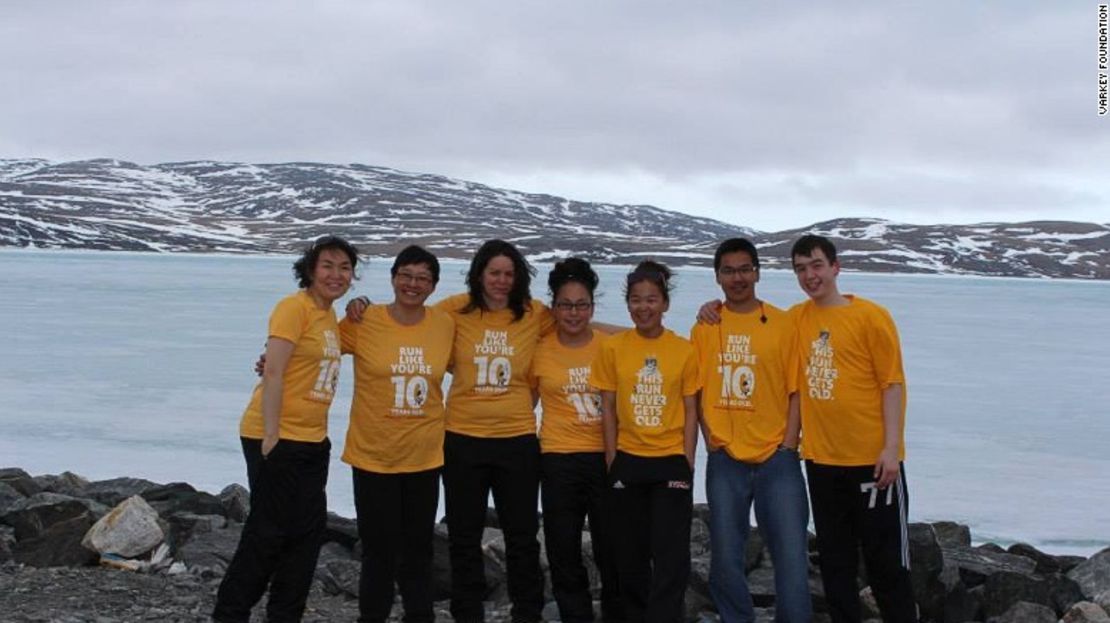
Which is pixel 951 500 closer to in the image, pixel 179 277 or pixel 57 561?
pixel 57 561

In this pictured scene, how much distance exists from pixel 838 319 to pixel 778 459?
579 millimetres

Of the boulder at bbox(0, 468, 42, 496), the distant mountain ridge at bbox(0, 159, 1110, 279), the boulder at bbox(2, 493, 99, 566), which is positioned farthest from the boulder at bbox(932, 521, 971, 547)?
the distant mountain ridge at bbox(0, 159, 1110, 279)

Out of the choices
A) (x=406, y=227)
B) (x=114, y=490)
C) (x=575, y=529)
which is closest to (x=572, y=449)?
(x=575, y=529)

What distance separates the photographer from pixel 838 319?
4652 millimetres

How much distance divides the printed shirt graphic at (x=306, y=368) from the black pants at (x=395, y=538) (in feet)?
1.12

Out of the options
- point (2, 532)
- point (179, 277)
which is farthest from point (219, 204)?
point (2, 532)

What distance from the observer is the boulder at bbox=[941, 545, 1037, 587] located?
6.64 m

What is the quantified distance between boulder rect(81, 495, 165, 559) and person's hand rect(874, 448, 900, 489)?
3.68 meters

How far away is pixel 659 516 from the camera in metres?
4.81

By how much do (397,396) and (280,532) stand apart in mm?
692

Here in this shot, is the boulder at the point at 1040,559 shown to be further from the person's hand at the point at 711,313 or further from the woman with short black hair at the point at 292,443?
the woman with short black hair at the point at 292,443

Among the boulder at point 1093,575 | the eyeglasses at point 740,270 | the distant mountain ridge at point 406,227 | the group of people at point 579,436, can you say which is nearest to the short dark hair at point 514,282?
the group of people at point 579,436

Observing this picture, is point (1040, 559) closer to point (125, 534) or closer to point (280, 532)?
point (280, 532)

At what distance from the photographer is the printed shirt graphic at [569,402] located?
16.3 ft
